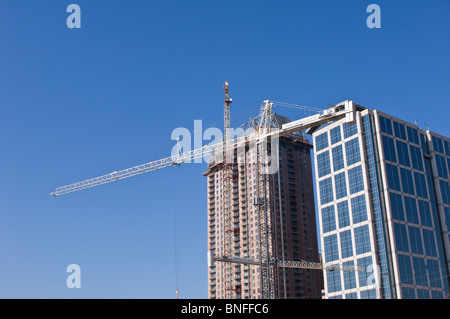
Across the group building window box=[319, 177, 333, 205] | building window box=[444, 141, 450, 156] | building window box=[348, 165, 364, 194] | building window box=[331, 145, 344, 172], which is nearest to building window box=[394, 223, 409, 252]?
building window box=[348, 165, 364, 194]

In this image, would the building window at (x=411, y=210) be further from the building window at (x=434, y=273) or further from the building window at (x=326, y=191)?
the building window at (x=326, y=191)

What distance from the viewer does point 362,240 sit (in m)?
146

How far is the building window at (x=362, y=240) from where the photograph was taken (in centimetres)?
14425

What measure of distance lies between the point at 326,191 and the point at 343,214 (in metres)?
9.75

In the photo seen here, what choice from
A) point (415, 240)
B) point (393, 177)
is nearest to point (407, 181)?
point (393, 177)

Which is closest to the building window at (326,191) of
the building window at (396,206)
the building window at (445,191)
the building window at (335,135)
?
the building window at (335,135)

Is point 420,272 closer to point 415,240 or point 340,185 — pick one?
point 415,240

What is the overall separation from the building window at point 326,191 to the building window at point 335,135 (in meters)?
11.4

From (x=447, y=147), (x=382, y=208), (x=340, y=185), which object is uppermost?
(x=447, y=147)
